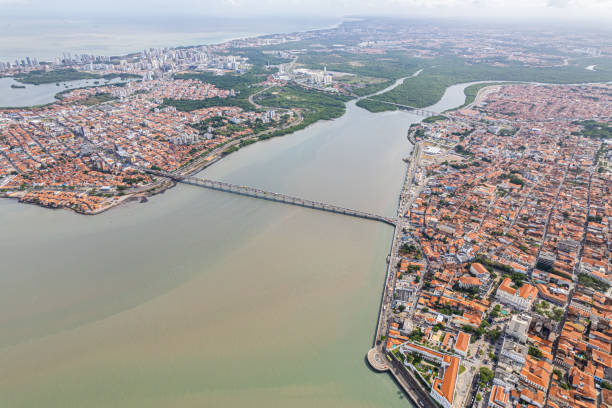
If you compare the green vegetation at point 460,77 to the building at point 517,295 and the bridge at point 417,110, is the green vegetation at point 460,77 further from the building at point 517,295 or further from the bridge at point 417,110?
the building at point 517,295

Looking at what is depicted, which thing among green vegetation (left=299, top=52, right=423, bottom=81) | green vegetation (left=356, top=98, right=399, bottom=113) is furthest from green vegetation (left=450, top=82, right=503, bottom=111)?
green vegetation (left=299, top=52, right=423, bottom=81)

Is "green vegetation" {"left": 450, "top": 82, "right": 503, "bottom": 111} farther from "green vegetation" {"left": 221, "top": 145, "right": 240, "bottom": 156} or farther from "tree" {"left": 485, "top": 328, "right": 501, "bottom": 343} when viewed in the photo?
"tree" {"left": 485, "top": 328, "right": 501, "bottom": 343}

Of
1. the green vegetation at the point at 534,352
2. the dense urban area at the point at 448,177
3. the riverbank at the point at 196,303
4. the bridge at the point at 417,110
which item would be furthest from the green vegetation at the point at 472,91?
the green vegetation at the point at 534,352

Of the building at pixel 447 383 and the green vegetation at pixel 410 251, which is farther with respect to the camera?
the green vegetation at pixel 410 251

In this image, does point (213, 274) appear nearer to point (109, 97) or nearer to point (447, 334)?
point (447, 334)

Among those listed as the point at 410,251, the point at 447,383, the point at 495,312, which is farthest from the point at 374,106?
the point at 447,383

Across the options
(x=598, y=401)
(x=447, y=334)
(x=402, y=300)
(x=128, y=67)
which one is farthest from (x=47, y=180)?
(x=128, y=67)
